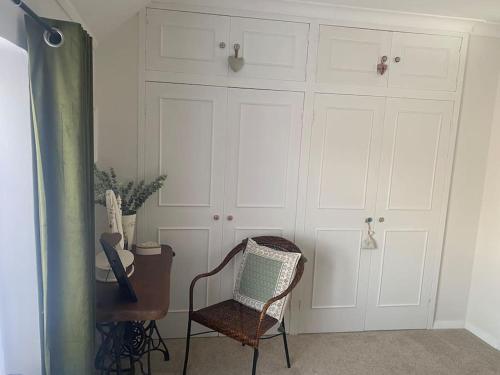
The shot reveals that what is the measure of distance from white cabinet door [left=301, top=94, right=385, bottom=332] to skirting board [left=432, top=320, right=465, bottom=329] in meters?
0.65

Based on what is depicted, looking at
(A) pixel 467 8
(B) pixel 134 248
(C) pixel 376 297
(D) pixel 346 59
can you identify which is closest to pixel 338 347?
(C) pixel 376 297

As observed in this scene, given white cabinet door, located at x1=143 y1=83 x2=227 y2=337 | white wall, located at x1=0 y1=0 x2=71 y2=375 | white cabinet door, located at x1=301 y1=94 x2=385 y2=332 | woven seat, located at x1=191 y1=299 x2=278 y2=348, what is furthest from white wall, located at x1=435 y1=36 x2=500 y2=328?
white wall, located at x1=0 y1=0 x2=71 y2=375

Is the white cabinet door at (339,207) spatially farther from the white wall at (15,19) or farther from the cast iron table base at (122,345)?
the white wall at (15,19)

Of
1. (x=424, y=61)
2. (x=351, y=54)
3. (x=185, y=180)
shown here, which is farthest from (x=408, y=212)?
(x=185, y=180)

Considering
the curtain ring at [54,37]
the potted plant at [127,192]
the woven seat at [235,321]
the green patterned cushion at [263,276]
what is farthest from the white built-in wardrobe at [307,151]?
the curtain ring at [54,37]

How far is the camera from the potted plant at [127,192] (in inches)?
87.0

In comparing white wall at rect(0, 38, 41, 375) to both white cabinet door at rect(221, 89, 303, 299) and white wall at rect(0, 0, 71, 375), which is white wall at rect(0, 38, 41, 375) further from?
white cabinet door at rect(221, 89, 303, 299)

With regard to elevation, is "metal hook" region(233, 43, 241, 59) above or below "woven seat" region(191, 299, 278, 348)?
above

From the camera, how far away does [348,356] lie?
2588 millimetres

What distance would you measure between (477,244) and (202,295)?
220cm

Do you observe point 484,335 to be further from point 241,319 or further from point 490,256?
point 241,319

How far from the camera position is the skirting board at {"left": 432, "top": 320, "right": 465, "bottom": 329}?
9.91ft

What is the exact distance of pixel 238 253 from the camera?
8.79 feet

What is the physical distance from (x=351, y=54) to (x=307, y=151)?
2.44 feet
